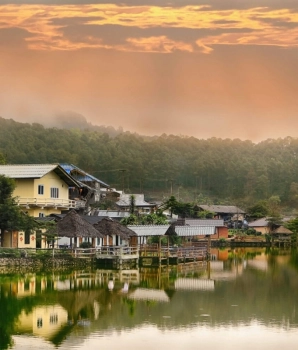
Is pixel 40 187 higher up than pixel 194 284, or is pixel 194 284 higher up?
pixel 40 187

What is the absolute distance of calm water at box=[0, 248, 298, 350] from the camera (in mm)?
22812

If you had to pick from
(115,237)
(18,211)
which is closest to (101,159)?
(115,237)

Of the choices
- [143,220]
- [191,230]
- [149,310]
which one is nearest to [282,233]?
[143,220]

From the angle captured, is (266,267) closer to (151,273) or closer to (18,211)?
(151,273)

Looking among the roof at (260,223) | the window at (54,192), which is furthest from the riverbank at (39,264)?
the roof at (260,223)

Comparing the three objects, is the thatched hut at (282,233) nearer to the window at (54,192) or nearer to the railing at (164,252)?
the window at (54,192)

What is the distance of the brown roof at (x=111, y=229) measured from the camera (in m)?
44.6

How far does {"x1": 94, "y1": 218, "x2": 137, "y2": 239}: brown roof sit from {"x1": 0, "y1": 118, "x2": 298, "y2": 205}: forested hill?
223 feet

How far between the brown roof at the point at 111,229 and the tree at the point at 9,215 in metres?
4.41

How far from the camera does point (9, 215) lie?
133ft

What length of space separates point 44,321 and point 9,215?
16.0m

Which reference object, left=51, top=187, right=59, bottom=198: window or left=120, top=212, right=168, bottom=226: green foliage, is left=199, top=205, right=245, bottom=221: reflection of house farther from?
left=51, top=187, right=59, bottom=198: window

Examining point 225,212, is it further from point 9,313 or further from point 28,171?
point 9,313

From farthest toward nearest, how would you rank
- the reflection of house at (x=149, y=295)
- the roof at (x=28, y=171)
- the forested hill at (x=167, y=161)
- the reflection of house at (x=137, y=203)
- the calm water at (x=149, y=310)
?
the forested hill at (x=167, y=161)
the reflection of house at (x=137, y=203)
the roof at (x=28, y=171)
the reflection of house at (x=149, y=295)
the calm water at (x=149, y=310)
